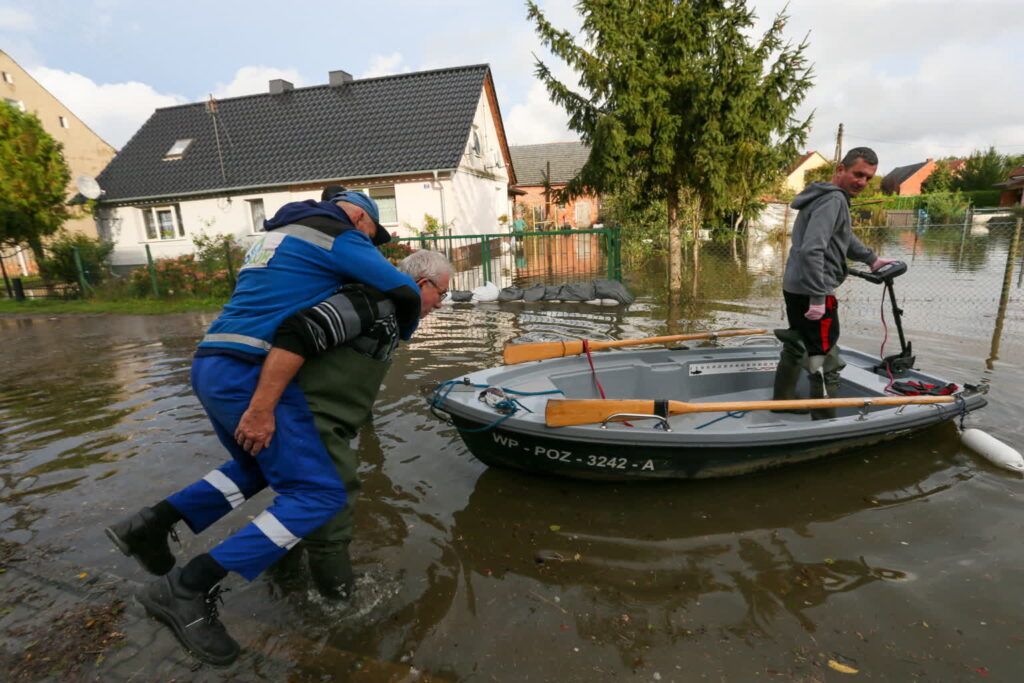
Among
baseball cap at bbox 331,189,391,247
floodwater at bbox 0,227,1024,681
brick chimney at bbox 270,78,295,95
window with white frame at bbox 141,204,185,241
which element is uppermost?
brick chimney at bbox 270,78,295,95

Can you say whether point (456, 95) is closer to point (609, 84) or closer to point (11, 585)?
point (609, 84)

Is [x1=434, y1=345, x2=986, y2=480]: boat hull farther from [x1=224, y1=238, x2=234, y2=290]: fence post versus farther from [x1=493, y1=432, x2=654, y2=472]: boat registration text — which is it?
[x1=224, y1=238, x2=234, y2=290]: fence post

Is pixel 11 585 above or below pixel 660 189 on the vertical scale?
below

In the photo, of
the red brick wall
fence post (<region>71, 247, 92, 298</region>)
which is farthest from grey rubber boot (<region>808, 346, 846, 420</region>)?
the red brick wall

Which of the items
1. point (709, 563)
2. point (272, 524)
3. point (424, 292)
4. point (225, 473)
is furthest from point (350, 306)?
point (709, 563)

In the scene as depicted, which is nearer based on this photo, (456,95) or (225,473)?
(225,473)

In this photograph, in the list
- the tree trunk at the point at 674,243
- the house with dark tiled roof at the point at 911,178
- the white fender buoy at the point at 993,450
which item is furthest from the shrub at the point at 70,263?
the house with dark tiled roof at the point at 911,178

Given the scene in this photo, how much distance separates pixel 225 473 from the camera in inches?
96.6

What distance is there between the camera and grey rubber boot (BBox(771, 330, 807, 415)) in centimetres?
402

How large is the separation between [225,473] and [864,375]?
4.79 meters

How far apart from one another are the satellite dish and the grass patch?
5214 millimetres

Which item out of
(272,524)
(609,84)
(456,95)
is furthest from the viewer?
(456,95)

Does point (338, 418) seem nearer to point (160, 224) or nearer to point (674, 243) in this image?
point (674, 243)

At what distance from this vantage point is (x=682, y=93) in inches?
356
